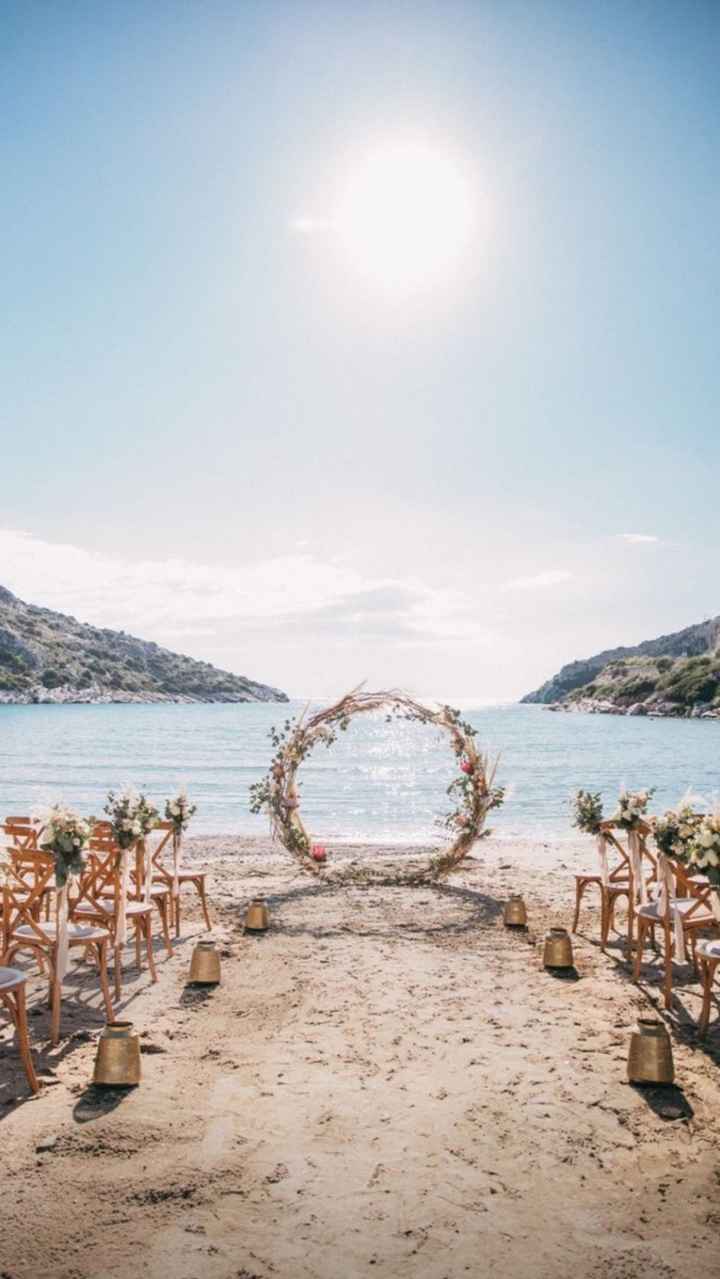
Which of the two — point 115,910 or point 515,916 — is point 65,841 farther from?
point 515,916

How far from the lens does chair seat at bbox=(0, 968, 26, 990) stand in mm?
4984

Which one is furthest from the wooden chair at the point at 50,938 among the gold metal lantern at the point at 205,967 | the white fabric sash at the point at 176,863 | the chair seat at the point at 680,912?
the chair seat at the point at 680,912

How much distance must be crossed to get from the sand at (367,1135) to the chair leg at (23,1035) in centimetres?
16

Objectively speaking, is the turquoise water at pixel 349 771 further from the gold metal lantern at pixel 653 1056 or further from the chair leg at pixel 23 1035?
the gold metal lantern at pixel 653 1056

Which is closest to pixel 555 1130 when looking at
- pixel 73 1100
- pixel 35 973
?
pixel 73 1100

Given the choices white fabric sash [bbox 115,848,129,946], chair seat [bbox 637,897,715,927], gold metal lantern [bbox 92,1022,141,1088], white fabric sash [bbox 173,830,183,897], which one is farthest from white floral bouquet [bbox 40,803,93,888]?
chair seat [bbox 637,897,715,927]

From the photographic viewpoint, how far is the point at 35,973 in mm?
7820

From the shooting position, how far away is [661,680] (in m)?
111

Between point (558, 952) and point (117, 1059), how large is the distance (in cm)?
413

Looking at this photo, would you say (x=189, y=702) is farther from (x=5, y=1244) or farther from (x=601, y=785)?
(x=5, y=1244)

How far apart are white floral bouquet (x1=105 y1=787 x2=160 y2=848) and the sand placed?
4.05ft

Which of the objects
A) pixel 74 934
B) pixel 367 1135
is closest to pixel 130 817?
pixel 74 934

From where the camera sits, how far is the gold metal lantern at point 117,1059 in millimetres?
5160

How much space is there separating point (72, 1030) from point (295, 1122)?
2.23 meters
